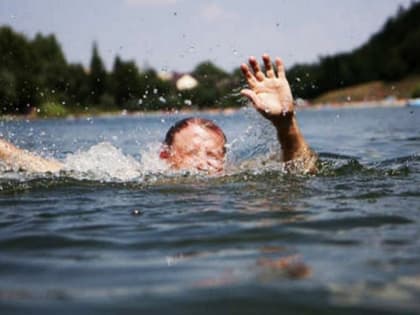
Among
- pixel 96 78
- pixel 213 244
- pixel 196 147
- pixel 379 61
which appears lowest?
pixel 213 244

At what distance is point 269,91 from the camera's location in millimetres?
5281

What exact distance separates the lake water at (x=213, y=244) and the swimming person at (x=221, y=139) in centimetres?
26

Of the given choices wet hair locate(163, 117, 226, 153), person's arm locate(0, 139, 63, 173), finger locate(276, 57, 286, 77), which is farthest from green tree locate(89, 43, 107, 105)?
finger locate(276, 57, 286, 77)

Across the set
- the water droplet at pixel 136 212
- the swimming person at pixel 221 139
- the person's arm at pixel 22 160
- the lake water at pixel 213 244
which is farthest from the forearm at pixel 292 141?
the person's arm at pixel 22 160

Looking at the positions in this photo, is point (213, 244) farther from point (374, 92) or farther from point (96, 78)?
point (374, 92)

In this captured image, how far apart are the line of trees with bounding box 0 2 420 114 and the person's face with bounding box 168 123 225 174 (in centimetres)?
54

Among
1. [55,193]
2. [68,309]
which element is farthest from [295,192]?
[68,309]

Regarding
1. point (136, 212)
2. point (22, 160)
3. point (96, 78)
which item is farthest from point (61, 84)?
point (136, 212)

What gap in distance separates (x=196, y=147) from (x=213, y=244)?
3.03 metres

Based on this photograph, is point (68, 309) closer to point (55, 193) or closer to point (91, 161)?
point (55, 193)

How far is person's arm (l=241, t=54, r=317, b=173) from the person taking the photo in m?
5.16

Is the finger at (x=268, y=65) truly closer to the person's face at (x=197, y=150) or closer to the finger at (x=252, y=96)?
the finger at (x=252, y=96)

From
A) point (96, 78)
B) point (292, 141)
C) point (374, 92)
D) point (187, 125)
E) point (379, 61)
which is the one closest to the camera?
point (292, 141)

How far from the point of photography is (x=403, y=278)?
244 cm
